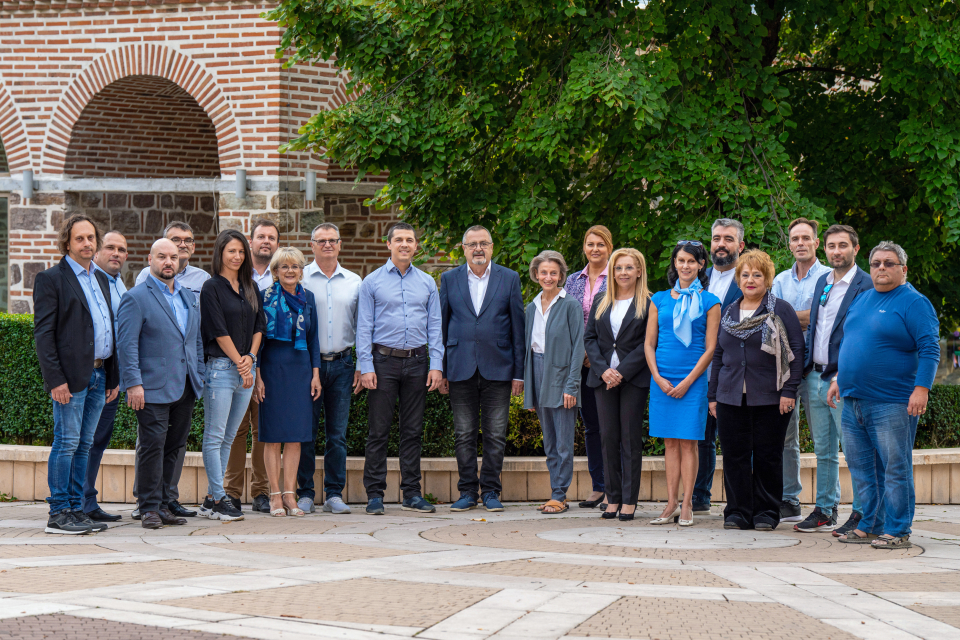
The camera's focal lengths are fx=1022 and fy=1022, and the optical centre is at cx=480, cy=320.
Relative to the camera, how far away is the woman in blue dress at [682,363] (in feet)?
23.7

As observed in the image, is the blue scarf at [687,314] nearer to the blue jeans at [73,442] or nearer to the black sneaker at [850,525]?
the black sneaker at [850,525]

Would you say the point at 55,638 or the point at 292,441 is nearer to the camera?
the point at 55,638

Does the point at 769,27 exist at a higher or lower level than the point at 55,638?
higher

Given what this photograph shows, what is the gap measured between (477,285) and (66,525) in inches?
134

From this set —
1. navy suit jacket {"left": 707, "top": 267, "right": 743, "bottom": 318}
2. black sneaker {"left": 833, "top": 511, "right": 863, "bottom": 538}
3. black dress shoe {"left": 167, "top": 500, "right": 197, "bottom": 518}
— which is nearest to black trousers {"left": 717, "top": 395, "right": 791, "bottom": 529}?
black sneaker {"left": 833, "top": 511, "right": 863, "bottom": 538}

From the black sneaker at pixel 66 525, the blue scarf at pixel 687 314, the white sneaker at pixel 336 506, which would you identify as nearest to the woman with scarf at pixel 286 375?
the white sneaker at pixel 336 506

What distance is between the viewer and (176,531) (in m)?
6.87

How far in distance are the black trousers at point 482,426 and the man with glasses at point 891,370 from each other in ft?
8.52

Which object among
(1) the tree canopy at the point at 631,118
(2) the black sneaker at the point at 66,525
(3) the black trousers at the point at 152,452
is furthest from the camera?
(1) the tree canopy at the point at 631,118

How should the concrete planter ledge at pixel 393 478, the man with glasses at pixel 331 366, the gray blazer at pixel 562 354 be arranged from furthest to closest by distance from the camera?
the concrete planter ledge at pixel 393 478
the man with glasses at pixel 331 366
the gray blazer at pixel 562 354

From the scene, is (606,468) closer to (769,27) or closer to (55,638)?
(55,638)

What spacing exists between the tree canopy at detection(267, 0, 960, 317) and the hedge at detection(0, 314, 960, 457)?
1.51 m

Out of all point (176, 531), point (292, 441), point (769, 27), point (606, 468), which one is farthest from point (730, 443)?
point (769, 27)

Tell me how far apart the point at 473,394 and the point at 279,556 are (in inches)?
99.7
